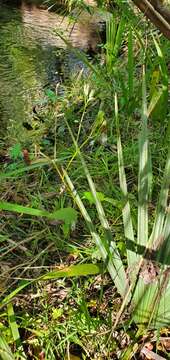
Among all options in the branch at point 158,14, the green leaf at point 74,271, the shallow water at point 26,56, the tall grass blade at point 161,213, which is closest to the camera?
the green leaf at point 74,271

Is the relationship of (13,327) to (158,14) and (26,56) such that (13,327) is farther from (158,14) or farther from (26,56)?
(26,56)

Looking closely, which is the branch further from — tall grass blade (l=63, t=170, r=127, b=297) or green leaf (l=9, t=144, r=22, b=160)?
green leaf (l=9, t=144, r=22, b=160)

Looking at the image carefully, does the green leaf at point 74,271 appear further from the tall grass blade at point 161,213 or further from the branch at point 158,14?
the branch at point 158,14

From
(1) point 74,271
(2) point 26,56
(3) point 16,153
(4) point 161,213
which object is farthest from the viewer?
(2) point 26,56

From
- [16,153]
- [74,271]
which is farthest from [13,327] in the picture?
[16,153]

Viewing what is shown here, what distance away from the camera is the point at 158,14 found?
142cm

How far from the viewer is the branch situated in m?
1.41

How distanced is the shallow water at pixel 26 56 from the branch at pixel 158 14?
3.46ft

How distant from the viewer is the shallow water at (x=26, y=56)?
2.84 meters

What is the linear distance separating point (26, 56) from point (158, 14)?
3108 millimetres

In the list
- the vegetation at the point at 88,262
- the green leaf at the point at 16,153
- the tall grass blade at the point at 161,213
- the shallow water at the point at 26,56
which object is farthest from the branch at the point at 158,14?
the shallow water at the point at 26,56

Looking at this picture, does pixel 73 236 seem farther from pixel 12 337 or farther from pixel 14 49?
pixel 14 49

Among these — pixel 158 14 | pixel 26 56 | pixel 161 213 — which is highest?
pixel 158 14

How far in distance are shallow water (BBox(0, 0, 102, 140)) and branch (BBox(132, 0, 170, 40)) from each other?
41.5 inches
